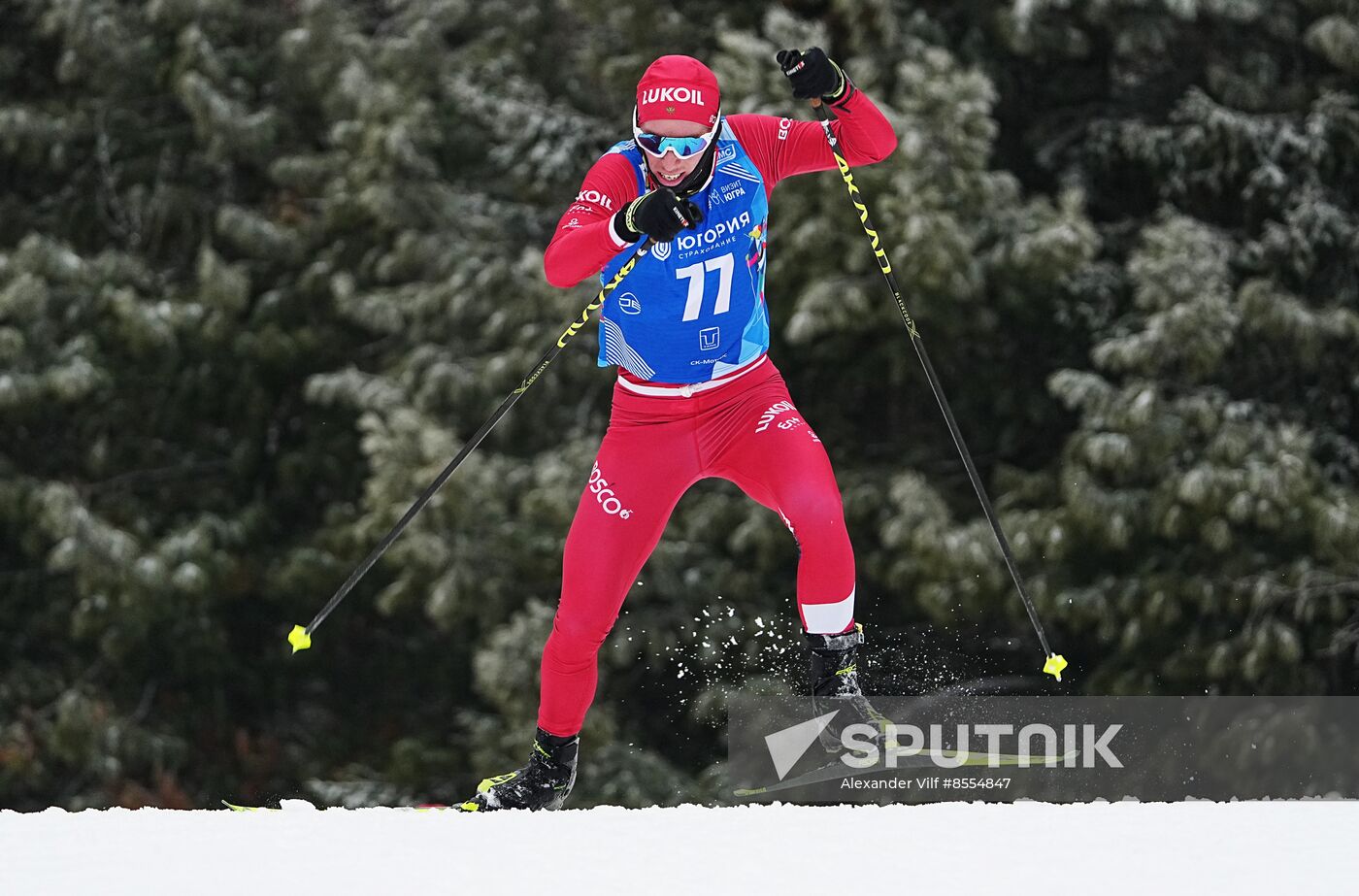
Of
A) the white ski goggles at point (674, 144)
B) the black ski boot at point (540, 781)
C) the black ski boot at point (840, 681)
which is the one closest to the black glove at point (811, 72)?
the white ski goggles at point (674, 144)

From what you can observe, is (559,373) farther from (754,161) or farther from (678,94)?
(678,94)

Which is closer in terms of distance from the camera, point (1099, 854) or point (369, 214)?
point (1099, 854)

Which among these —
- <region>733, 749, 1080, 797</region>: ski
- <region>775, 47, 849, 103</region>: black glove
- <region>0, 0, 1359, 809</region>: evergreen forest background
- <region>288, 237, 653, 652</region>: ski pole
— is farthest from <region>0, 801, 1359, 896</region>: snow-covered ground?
<region>0, 0, 1359, 809</region>: evergreen forest background

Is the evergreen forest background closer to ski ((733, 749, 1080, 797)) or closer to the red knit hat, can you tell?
ski ((733, 749, 1080, 797))

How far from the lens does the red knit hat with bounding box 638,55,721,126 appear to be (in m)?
4.02

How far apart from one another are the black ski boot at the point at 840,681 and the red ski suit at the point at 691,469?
0.05 meters

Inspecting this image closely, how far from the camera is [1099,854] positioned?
400 cm

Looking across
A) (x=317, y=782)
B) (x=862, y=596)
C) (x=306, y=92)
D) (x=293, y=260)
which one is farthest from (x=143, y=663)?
(x=862, y=596)

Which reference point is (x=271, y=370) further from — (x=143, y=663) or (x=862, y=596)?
(x=862, y=596)

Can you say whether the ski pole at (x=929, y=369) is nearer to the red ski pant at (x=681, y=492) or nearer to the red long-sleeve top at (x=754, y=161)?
the red long-sleeve top at (x=754, y=161)

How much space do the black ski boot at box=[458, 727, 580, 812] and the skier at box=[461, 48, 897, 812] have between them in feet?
0.29

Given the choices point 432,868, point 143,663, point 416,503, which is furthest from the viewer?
point 143,663

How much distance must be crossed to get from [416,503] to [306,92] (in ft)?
25.0

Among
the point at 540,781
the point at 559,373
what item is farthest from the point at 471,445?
the point at 559,373
